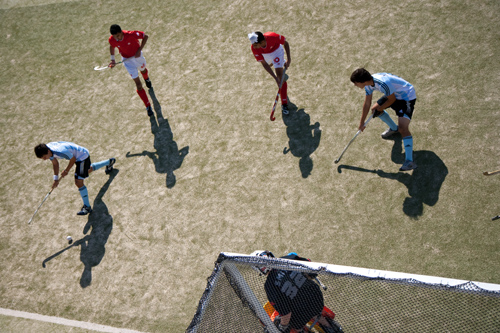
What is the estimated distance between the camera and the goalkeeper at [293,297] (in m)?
4.13

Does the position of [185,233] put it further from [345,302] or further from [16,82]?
[16,82]

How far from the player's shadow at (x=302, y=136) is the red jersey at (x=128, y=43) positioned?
320 cm

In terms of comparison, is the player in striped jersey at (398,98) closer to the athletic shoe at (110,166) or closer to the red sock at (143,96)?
the red sock at (143,96)

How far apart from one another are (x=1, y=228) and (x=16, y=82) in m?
4.23

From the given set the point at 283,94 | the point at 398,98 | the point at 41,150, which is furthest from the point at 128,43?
the point at 398,98

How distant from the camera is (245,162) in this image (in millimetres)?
6676

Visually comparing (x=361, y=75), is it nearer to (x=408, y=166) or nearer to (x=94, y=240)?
(x=408, y=166)

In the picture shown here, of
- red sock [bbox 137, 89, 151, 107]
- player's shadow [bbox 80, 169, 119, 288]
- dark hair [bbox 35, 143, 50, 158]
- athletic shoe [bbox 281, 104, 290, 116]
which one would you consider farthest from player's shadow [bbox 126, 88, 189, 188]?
athletic shoe [bbox 281, 104, 290, 116]

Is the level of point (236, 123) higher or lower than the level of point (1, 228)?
higher

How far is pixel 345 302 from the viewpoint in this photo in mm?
4102

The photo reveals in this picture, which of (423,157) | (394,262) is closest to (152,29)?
(423,157)

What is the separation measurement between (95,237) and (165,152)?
192cm

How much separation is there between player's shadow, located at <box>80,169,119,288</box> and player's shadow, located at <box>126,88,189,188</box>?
1051mm

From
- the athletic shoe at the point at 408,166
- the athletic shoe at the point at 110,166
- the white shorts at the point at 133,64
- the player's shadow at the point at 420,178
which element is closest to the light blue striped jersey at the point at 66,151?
the athletic shoe at the point at 110,166
